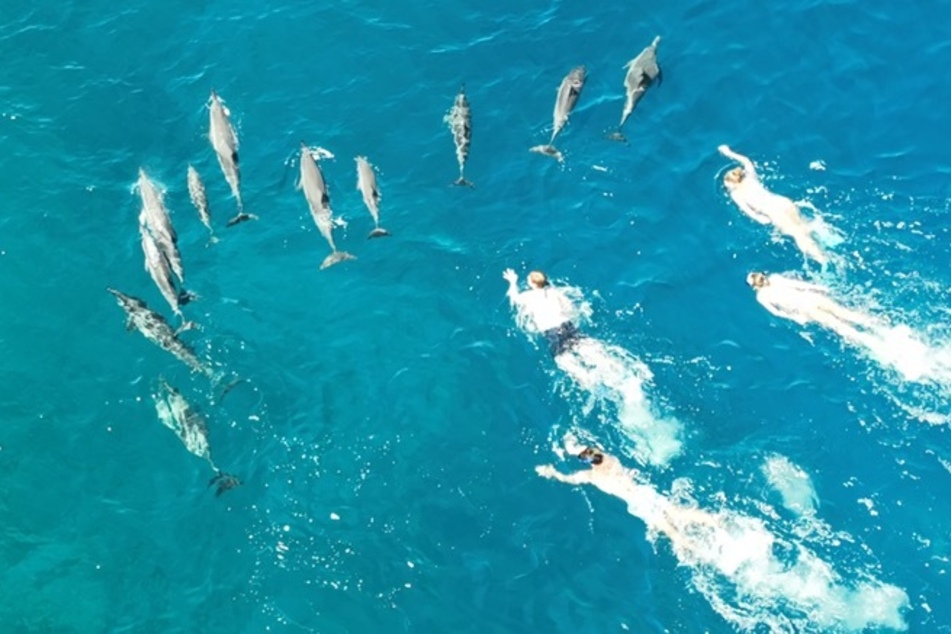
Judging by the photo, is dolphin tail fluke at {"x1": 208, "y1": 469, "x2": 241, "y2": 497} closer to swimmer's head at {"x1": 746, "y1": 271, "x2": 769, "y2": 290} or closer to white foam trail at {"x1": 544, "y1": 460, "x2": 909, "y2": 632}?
white foam trail at {"x1": 544, "y1": 460, "x2": 909, "y2": 632}

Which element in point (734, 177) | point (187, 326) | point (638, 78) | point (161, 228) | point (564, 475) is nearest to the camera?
point (564, 475)

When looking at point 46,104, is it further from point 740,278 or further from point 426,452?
point 740,278

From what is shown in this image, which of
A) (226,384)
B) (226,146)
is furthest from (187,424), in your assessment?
(226,146)

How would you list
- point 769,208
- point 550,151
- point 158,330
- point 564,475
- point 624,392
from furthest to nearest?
point 550,151, point 769,208, point 158,330, point 624,392, point 564,475

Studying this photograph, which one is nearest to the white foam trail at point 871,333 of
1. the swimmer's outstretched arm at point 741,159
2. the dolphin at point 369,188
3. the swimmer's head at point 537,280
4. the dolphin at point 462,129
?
the swimmer's outstretched arm at point 741,159

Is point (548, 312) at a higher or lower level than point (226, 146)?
lower

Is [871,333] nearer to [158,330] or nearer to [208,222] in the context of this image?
[208,222]
